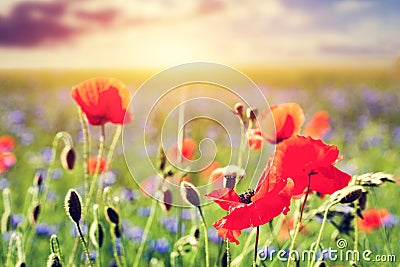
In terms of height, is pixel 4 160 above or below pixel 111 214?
above

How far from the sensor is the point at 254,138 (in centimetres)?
82

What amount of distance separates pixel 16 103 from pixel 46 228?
3.56ft

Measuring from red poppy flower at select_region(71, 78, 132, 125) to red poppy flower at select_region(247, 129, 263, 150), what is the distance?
0.50ft

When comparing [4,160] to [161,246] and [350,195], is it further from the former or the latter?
[350,195]

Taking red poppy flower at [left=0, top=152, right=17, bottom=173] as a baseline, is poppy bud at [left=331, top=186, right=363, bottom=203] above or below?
below

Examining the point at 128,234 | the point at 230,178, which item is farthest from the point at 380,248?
the point at 230,178

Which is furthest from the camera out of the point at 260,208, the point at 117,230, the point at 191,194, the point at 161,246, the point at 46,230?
the point at 46,230

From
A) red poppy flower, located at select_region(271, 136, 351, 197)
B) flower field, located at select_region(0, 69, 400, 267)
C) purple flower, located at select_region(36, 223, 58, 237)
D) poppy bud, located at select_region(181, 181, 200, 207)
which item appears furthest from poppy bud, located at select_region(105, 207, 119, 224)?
purple flower, located at select_region(36, 223, 58, 237)

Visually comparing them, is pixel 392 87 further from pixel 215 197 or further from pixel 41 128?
pixel 215 197

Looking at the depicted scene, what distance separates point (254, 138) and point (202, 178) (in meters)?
0.64

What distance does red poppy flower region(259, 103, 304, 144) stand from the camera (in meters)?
0.81

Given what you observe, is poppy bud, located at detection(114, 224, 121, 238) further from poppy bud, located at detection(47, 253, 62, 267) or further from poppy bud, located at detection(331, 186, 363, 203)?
poppy bud, located at detection(331, 186, 363, 203)

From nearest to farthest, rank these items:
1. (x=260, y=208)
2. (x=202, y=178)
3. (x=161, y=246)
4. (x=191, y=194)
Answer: (x=260, y=208) < (x=191, y=194) < (x=161, y=246) < (x=202, y=178)

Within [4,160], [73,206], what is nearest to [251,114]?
[73,206]
